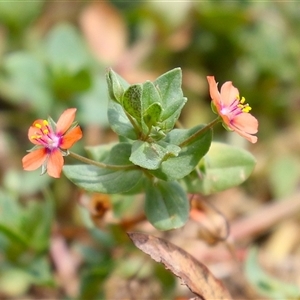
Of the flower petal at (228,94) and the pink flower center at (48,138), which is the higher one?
the flower petal at (228,94)

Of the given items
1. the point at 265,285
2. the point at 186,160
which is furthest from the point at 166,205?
the point at 265,285

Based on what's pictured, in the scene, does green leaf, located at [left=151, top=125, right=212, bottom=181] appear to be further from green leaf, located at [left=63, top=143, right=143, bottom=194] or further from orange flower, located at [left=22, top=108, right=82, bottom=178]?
orange flower, located at [left=22, top=108, right=82, bottom=178]

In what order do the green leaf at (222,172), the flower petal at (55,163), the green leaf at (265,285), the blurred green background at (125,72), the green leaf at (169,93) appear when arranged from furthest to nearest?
1. the blurred green background at (125,72)
2. the green leaf at (265,285)
3. the green leaf at (222,172)
4. the green leaf at (169,93)
5. the flower petal at (55,163)

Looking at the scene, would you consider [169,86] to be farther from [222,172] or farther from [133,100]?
[222,172]

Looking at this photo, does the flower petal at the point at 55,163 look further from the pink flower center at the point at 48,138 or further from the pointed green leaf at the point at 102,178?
the pointed green leaf at the point at 102,178

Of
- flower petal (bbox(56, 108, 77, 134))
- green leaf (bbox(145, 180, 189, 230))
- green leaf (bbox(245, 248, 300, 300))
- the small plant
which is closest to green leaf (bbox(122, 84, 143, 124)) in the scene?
the small plant

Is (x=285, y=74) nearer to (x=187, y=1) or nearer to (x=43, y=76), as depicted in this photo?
(x=187, y=1)

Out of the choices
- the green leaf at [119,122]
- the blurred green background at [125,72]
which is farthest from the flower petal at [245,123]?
the blurred green background at [125,72]
